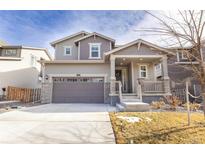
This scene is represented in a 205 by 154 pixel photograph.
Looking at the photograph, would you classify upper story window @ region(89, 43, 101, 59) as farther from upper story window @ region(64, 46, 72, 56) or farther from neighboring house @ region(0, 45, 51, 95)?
neighboring house @ region(0, 45, 51, 95)

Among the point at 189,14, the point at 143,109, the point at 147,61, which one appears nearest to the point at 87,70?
the point at 147,61

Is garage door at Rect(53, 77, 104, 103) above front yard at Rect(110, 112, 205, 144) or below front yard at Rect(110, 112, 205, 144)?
above

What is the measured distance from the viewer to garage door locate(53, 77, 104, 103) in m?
11.5

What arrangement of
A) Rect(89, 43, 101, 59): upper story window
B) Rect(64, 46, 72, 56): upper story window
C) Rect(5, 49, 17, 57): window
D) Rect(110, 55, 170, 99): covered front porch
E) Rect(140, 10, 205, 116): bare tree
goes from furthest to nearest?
Rect(5, 49, 17, 57): window → Rect(64, 46, 72, 56): upper story window → Rect(89, 43, 101, 59): upper story window → Rect(110, 55, 170, 99): covered front porch → Rect(140, 10, 205, 116): bare tree

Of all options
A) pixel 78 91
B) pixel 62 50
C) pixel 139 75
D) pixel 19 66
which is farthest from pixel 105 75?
pixel 19 66

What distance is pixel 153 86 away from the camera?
414 inches

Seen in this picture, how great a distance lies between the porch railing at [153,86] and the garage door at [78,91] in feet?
9.81

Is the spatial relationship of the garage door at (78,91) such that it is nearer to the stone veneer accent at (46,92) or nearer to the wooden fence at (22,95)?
the stone veneer accent at (46,92)

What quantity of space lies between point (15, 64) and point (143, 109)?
521 inches

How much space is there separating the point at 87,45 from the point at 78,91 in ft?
14.6

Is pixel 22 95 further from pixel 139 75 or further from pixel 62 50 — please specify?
pixel 139 75

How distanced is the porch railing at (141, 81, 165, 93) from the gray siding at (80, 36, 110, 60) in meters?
4.94

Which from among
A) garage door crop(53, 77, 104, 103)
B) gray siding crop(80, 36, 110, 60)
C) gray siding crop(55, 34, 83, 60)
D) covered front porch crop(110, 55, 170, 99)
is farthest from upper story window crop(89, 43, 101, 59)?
garage door crop(53, 77, 104, 103)

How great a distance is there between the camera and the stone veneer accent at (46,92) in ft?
37.7
